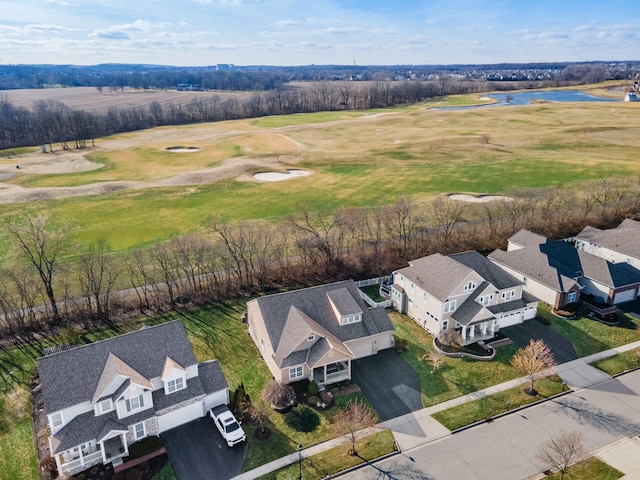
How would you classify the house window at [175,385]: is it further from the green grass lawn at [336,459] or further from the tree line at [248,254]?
the tree line at [248,254]

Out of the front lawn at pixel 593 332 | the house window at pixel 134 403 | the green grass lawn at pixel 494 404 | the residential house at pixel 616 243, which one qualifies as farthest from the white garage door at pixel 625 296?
the house window at pixel 134 403

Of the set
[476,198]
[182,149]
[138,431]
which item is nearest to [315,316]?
[138,431]

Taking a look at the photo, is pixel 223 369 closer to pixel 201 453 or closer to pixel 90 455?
pixel 201 453

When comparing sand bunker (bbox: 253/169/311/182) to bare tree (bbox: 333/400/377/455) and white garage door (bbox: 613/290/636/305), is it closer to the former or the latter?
white garage door (bbox: 613/290/636/305)

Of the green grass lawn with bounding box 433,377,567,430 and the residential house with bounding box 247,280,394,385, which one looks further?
the residential house with bounding box 247,280,394,385

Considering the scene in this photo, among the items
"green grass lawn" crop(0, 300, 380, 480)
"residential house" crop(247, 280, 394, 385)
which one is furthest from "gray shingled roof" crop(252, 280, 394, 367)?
"green grass lawn" crop(0, 300, 380, 480)
